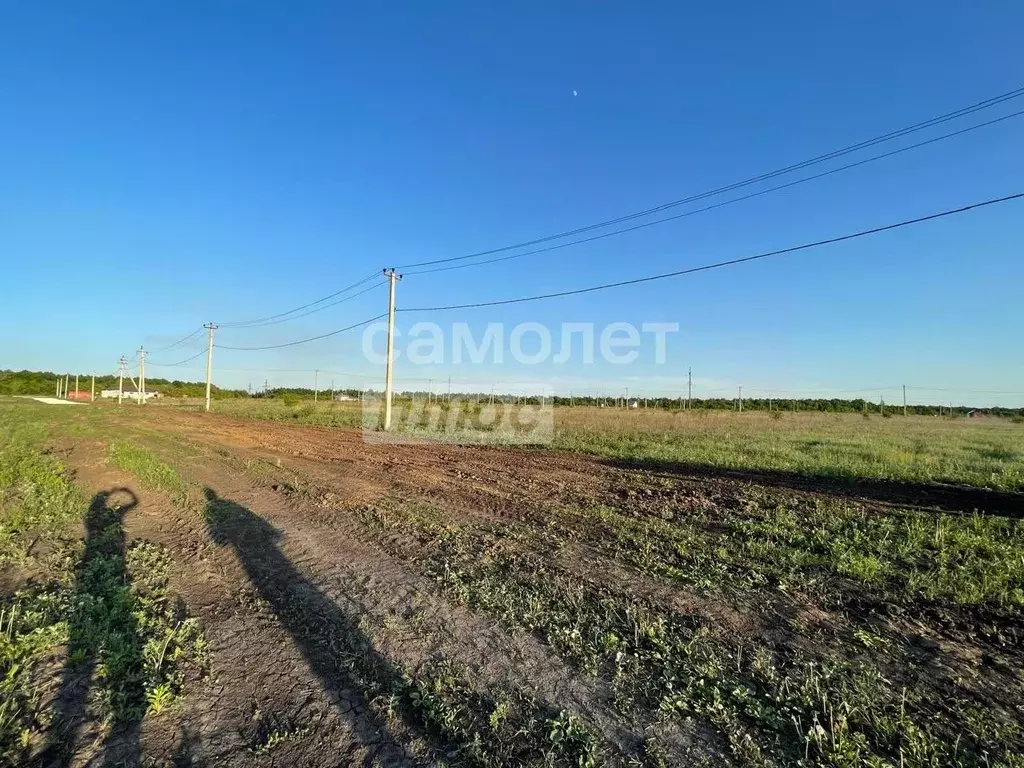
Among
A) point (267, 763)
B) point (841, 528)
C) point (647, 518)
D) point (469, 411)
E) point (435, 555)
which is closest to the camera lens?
point (267, 763)

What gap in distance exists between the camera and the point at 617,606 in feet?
12.7

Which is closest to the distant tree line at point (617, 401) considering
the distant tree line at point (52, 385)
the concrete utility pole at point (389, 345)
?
the distant tree line at point (52, 385)

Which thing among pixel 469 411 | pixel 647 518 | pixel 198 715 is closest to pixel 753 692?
pixel 198 715

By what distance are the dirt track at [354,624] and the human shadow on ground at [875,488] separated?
1091mm

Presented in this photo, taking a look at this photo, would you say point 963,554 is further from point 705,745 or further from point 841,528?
point 705,745

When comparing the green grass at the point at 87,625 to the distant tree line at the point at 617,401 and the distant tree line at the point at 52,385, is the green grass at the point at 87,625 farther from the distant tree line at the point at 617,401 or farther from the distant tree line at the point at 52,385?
the distant tree line at the point at 52,385

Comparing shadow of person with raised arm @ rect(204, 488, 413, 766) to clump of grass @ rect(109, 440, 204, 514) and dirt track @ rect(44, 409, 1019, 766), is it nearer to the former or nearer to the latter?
dirt track @ rect(44, 409, 1019, 766)

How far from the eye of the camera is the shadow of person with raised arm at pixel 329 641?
8.33 feet

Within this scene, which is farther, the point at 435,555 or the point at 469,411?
the point at 469,411

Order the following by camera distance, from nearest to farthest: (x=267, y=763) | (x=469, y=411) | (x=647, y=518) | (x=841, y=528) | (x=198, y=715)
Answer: (x=267, y=763), (x=198, y=715), (x=841, y=528), (x=647, y=518), (x=469, y=411)

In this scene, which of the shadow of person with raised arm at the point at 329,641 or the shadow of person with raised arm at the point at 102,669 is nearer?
the shadow of person with raised arm at the point at 102,669

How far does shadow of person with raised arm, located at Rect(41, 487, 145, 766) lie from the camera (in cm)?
238

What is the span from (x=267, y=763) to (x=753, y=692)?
2486 mm

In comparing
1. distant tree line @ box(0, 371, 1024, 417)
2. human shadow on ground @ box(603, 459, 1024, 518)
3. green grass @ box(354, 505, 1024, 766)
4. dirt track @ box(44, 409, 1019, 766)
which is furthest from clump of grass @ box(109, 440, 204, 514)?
distant tree line @ box(0, 371, 1024, 417)
